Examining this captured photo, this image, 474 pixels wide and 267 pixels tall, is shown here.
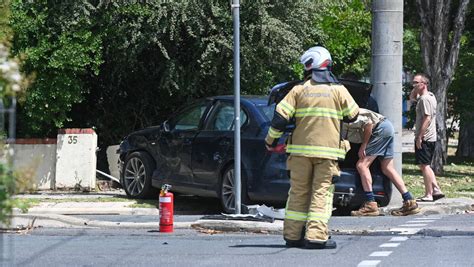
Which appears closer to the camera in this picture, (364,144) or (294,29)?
(364,144)

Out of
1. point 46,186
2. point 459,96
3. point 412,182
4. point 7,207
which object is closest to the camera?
point 7,207

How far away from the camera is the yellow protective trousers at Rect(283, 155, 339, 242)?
9.27m

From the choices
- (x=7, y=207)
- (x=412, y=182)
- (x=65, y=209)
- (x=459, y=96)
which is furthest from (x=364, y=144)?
(x=459, y=96)

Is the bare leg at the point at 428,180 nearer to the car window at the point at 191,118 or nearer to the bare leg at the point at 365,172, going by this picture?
the bare leg at the point at 365,172

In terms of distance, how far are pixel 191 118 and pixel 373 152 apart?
9.11ft

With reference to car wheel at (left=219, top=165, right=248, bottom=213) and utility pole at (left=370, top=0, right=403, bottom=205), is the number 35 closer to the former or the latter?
car wheel at (left=219, top=165, right=248, bottom=213)

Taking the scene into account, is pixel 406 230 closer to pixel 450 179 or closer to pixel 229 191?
pixel 229 191

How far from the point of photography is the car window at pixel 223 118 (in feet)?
43.2

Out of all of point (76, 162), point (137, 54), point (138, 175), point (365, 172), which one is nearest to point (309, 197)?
point (365, 172)

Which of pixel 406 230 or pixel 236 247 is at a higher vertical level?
pixel 406 230

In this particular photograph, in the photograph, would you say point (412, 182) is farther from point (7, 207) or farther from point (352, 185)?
point (7, 207)

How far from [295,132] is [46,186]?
7.39 meters

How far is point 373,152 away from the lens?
12250 mm

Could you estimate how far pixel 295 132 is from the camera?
9.55 metres
